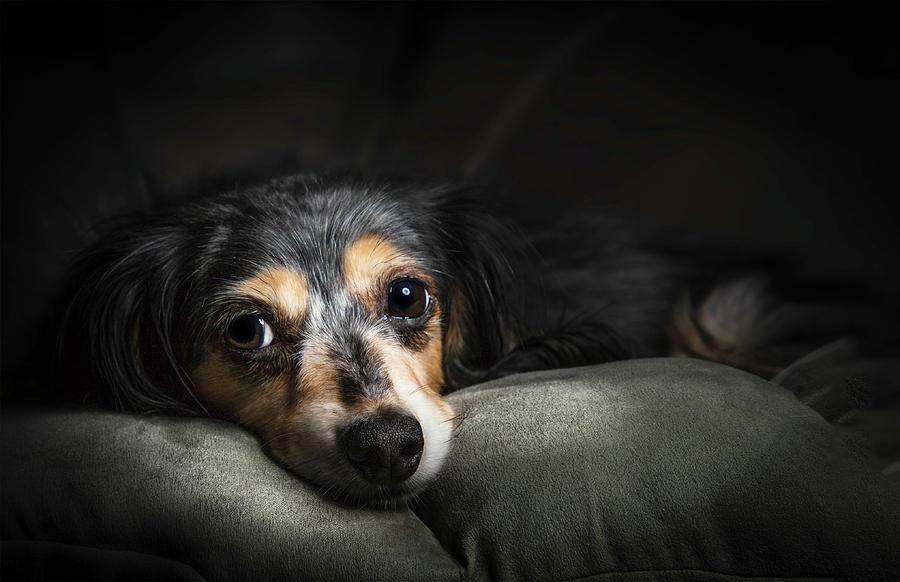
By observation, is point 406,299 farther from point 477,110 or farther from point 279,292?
point 477,110

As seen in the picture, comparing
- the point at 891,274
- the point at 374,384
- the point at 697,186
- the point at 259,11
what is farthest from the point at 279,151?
the point at 891,274

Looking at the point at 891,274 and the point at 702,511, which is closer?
the point at 702,511

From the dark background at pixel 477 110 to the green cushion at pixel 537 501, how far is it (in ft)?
2.79

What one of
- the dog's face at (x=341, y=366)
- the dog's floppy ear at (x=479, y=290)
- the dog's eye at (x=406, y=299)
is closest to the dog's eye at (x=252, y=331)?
the dog's face at (x=341, y=366)

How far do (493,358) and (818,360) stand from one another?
757mm

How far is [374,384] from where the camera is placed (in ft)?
4.11

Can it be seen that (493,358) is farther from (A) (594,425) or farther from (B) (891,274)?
(B) (891,274)

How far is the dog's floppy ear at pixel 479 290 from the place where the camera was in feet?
5.77

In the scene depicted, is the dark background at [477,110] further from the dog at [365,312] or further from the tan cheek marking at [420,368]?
the tan cheek marking at [420,368]

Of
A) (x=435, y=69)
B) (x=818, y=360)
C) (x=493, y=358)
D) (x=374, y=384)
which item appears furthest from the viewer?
(x=435, y=69)

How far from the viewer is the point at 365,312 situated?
1468 millimetres

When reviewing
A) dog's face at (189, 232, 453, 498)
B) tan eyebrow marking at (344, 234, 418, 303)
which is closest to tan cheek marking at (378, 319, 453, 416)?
dog's face at (189, 232, 453, 498)

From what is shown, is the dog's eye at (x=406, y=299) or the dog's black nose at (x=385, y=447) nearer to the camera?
the dog's black nose at (x=385, y=447)

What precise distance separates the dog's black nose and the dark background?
982 millimetres
